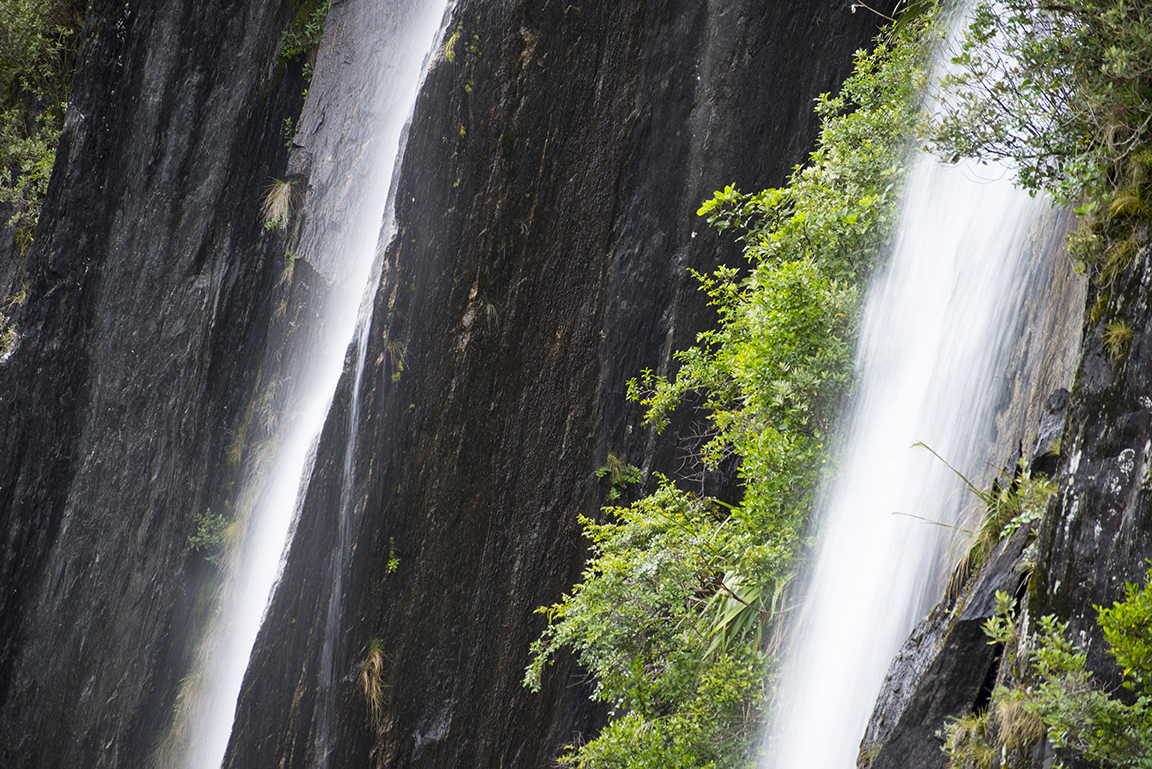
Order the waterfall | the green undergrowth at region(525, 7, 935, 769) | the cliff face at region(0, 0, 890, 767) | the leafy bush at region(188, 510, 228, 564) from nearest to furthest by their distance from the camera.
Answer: the green undergrowth at region(525, 7, 935, 769) → the cliff face at region(0, 0, 890, 767) → the waterfall → the leafy bush at region(188, 510, 228, 564)

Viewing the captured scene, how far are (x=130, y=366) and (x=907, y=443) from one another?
8.60 metres

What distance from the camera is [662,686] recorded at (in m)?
6.12

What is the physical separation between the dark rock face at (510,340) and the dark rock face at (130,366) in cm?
244

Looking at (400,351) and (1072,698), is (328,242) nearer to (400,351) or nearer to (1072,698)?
(400,351)

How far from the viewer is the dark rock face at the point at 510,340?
826cm

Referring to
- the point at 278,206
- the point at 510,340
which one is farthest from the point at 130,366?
the point at 510,340

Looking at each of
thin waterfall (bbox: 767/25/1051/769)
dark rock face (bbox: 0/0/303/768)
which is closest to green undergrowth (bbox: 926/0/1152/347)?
thin waterfall (bbox: 767/25/1051/769)

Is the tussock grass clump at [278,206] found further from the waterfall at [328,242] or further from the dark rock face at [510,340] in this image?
the dark rock face at [510,340]

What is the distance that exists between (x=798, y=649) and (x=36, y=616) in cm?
839

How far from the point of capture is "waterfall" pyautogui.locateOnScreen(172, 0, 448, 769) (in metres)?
9.51

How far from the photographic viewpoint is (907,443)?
5363 millimetres

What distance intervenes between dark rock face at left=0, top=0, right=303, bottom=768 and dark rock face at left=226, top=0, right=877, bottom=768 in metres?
2.44

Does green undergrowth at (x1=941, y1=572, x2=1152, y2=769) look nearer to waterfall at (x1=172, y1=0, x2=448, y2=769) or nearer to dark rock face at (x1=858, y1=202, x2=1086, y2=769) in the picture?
Result: dark rock face at (x1=858, y1=202, x2=1086, y2=769)

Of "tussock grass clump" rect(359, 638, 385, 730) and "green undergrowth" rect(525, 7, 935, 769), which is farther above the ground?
"green undergrowth" rect(525, 7, 935, 769)
